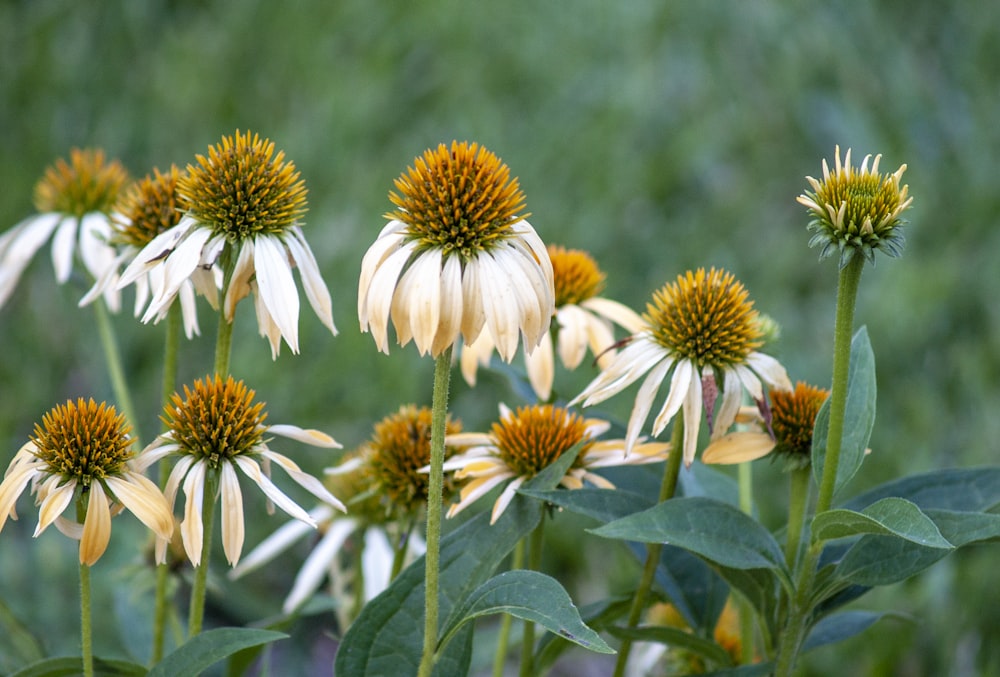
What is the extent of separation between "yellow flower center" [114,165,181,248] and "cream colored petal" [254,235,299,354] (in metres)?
0.14

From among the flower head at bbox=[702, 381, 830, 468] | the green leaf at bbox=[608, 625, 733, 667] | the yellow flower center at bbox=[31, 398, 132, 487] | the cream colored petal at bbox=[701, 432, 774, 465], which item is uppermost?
the flower head at bbox=[702, 381, 830, 468]

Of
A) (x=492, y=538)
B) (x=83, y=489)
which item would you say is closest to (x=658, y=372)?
(x=492, y=538)

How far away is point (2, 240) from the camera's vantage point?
38.8 inches

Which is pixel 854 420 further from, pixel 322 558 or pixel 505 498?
pixel 322 558

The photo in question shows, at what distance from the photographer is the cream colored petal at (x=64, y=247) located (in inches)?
37.3

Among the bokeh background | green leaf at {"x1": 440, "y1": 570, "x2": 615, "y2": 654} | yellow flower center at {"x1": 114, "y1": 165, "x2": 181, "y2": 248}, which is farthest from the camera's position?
the bokeh background

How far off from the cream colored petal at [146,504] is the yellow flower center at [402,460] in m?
0.23

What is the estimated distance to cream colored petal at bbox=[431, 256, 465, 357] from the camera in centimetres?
62

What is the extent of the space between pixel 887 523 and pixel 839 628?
0.27m

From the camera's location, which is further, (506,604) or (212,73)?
(212,73)

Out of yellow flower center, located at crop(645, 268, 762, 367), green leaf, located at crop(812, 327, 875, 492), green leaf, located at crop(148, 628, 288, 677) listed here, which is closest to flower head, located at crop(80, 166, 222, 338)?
green leaf, located at crop(148, 628, 288, 677)

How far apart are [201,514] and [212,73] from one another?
1.98 m

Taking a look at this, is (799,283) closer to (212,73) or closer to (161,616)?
(212,73)

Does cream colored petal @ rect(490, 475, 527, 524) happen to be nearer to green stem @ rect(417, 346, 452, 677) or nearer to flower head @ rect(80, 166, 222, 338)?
green stem @ rect(417, 346, 452, 677)
